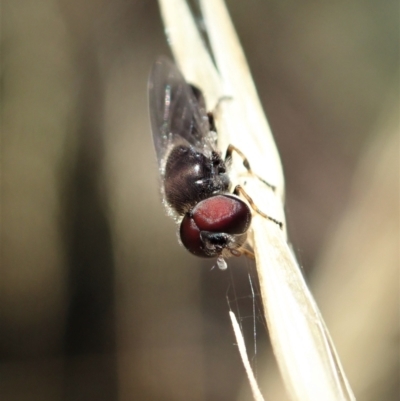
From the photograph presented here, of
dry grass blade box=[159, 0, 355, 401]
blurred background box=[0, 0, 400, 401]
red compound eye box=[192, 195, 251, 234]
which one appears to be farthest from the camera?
blurred background box=[0, 0, 400, 401]

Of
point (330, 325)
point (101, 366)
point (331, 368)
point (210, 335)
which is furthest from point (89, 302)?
point (331, 368)

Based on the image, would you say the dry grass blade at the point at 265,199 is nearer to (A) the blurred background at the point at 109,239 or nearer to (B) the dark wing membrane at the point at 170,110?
(B) the dark wing membrane at the point at 170,110

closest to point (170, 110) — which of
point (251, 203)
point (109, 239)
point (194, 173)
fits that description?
point (194, 173)

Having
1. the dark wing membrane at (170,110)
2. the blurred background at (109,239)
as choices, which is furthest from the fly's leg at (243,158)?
the blurred background at (109,239)

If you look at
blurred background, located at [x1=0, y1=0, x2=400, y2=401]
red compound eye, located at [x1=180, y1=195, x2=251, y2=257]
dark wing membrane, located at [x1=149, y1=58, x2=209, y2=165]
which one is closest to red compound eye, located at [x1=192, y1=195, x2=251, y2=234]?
red compound eye, located at [x1=180, y1=195, x2=251, y2=257]

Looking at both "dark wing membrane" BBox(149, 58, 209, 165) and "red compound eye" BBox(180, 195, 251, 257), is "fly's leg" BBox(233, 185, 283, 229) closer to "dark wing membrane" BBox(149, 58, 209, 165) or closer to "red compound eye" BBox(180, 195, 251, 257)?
"red compound eye" BBox(180, 195, 251, 257)

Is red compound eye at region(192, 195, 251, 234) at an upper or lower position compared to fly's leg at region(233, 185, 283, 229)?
lower

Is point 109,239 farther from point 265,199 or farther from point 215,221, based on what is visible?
point 265,199
